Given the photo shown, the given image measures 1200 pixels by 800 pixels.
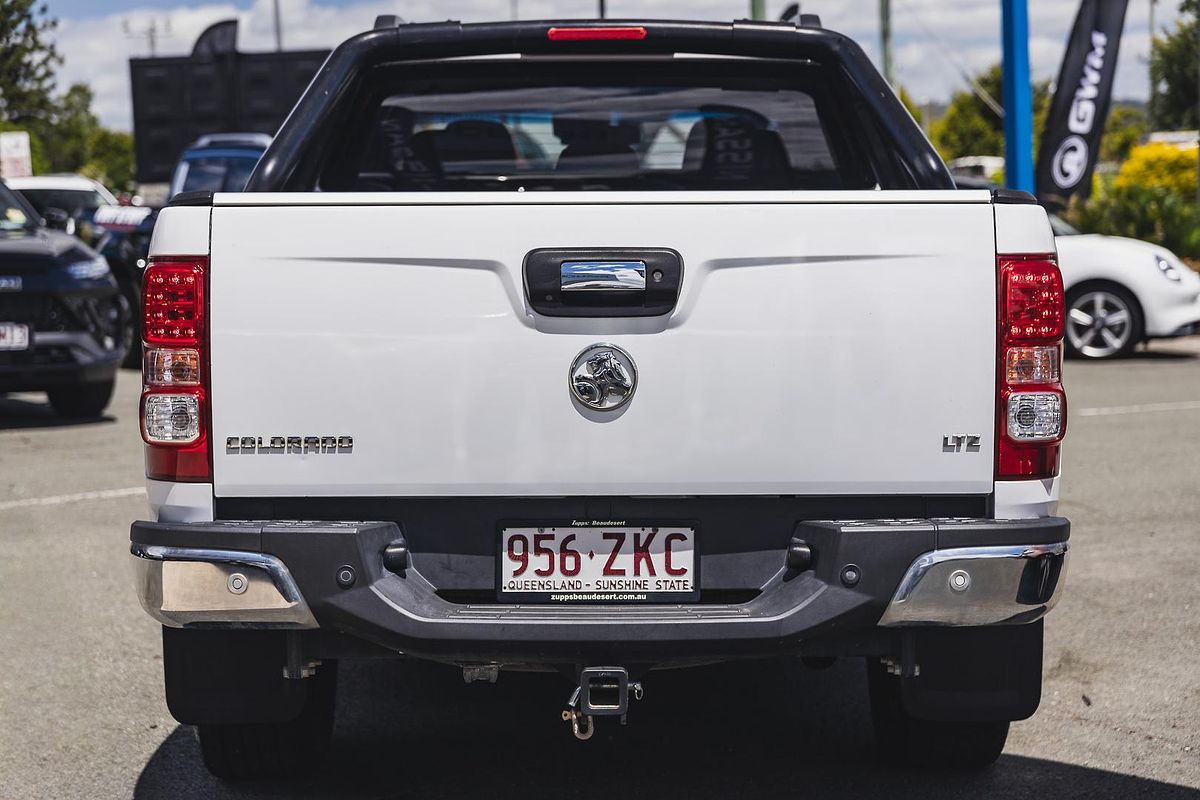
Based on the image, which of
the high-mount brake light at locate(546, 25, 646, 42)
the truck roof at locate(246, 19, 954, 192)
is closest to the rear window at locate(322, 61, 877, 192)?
the truck roof at locate(246, 19, 954, 192)

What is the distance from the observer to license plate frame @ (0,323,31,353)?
388 inches

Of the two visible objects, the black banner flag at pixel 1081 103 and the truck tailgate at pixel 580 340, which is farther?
the black banner flag at pixel 1081 103

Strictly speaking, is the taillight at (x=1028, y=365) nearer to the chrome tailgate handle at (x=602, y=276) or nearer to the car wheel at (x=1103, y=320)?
the chrome tailgate handle at (x=602, y=276)

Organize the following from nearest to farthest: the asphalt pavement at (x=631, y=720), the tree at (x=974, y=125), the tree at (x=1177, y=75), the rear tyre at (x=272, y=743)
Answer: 1. the rear tyre at (x=272, y=743)
2. the asphalt pavement at (x=631, y=720)
3. the tree at (x=1177, y=75)
4. the tree at (x=974, y=125)

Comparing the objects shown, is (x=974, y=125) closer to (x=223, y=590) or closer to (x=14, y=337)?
(x=14, y=337)

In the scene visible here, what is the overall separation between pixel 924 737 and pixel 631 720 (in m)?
0.91

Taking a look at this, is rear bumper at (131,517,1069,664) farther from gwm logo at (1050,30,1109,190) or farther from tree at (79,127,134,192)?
tree at (79,127,134,192)

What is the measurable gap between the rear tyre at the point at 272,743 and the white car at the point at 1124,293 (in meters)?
10.5

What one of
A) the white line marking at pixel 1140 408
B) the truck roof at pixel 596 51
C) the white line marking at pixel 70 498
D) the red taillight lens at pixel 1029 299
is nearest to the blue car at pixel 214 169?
the white line marking at pixel 70 498

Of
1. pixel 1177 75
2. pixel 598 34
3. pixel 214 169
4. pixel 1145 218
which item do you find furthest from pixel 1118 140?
pixel 598 34

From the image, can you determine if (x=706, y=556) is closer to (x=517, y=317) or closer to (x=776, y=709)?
(x=517, y=317)

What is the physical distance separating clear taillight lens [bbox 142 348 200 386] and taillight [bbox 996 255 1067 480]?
1603mm

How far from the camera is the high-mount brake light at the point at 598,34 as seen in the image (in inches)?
165

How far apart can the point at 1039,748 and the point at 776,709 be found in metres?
0.75
